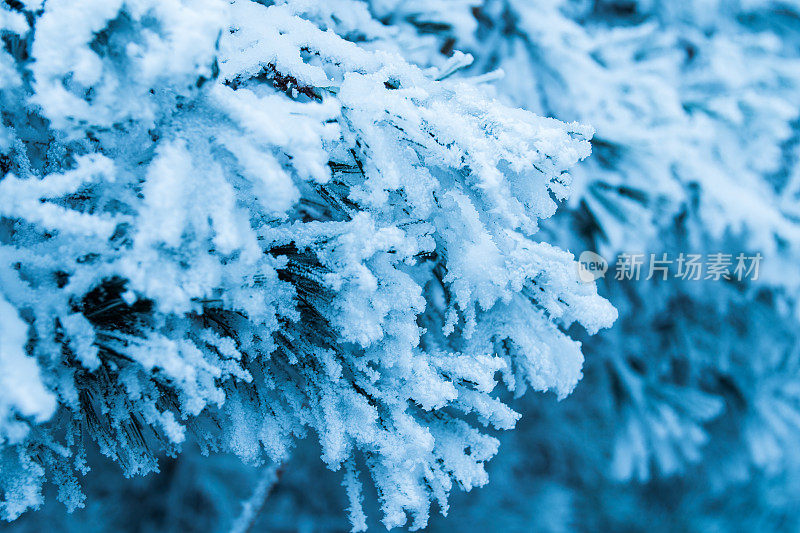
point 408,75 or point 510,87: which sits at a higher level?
point 408,75

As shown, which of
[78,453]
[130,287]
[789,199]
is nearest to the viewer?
[130,287]

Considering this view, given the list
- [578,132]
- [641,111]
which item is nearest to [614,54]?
[641,111]

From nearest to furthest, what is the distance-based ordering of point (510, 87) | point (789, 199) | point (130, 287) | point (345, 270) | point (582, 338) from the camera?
point (130, 287)
point (345, 270)
point (510, 87)
point (789, 199)
point (582, 338)

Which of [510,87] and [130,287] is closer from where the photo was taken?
[130,287]

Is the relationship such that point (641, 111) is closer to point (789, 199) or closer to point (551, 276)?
point (789, 199)

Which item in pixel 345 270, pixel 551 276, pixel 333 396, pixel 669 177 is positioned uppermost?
pixel 345 270

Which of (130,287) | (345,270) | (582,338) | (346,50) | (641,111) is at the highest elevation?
(346,50)

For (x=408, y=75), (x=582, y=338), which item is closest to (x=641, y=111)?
(x=582, y=338)

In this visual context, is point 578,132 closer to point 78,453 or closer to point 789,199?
point 78,453

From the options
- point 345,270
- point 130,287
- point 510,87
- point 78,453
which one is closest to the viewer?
point 130,287
